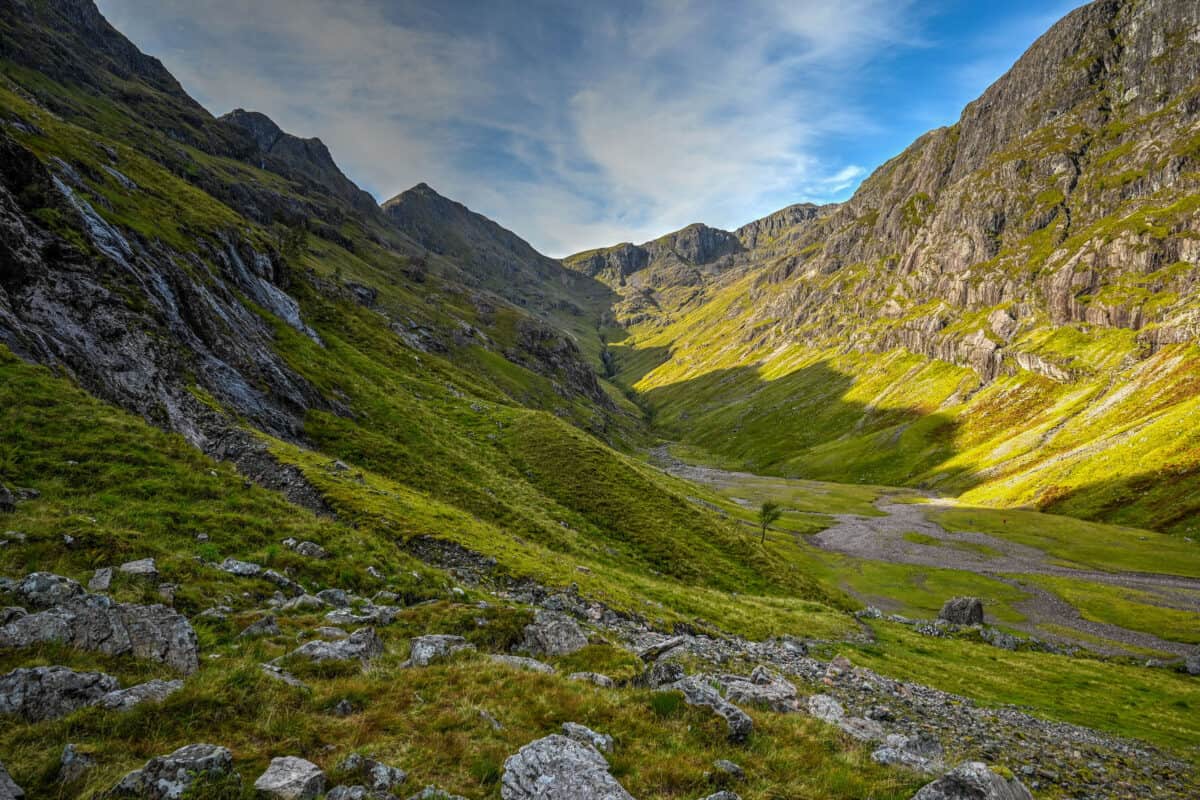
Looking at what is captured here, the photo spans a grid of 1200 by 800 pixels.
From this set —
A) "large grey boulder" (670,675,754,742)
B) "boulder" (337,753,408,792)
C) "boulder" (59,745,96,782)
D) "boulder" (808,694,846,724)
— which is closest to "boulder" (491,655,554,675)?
"large grey boulder" (670,675,754,742)

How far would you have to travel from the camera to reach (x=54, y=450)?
64.7 feet

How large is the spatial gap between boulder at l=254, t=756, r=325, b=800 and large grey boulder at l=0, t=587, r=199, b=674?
465cm

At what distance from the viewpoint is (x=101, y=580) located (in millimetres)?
13258

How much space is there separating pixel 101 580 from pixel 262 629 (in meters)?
4.28

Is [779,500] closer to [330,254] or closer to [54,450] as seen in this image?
[54,450]

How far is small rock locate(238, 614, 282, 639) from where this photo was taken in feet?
43.9

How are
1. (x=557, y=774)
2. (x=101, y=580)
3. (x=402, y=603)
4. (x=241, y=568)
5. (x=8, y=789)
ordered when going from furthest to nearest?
(x=402, y=603)
(x=241, y=568)
(x=101, y=580)
(x=557, y=774)
(x=8, y=789)

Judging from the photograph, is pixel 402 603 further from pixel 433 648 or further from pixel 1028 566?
pixel 1028 566

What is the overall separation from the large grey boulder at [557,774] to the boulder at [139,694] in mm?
6478

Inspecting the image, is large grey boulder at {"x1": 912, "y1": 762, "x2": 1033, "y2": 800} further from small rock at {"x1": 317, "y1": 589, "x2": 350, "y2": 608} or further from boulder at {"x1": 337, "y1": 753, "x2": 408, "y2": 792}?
small rock at {"x1": 317, "y1": 589, "x2": 350, "y2": 608}

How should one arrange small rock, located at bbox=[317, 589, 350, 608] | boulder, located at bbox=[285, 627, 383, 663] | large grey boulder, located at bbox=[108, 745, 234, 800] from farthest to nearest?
small rock, located at bbox=[317, 589, 350, 608] → boulder, located at bbox=[285, 627, 383, 663] → large grey boulder, located at bbox=[108, 745, 234, 800]

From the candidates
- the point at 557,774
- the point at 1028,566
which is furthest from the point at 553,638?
the point at 1028,566

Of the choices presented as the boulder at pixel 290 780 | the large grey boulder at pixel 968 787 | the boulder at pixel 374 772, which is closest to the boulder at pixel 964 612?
the large grey boulder at pixel 968 787

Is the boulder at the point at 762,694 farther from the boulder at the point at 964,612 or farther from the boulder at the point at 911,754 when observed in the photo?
the boulder at the point at 964,612
